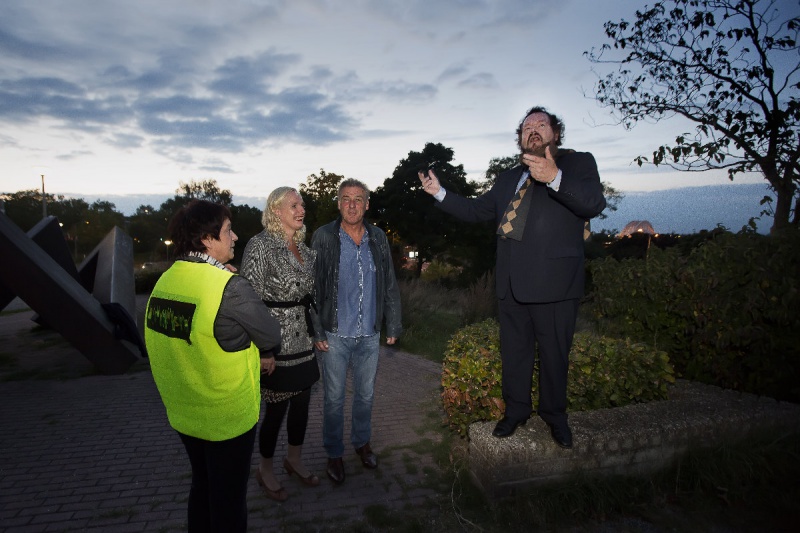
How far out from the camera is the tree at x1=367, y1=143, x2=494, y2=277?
31.0 meters

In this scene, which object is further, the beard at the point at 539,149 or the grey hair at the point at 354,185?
the grey hair at the point at 354,185

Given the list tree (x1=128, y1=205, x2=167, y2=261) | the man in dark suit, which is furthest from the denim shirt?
tree (x1=128, y1=205, x2=167, y2=261)

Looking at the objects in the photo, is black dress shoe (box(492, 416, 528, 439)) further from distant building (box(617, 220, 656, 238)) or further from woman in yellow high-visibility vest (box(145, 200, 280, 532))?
distant building (box(617, 220, 656, 238))

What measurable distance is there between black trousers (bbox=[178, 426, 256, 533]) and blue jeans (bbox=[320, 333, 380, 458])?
127 centimetres

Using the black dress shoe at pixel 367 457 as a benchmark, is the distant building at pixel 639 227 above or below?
above

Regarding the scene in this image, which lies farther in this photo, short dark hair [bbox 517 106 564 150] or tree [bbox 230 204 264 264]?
tree [bbox 230 204 264 264]

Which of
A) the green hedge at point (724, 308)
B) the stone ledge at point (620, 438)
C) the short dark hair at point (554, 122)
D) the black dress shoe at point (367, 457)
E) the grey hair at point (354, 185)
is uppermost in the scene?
the short dark hair at point (554, 122)

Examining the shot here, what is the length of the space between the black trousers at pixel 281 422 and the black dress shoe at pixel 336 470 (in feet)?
1.00

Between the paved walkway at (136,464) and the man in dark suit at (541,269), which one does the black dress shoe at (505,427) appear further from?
the paved walkway at (136,464)

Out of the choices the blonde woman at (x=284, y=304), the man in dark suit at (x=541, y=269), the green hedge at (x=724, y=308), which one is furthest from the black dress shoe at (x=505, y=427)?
the green hedge at (x=724, y=308)

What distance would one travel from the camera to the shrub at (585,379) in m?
3.43

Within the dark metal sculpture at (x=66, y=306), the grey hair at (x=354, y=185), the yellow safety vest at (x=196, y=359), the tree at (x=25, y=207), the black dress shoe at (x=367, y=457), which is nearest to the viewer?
the yellow safety vest at (x=196, y=359)

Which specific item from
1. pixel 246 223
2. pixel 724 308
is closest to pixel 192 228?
pixel 724 308

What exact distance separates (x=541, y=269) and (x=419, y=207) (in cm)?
2960
